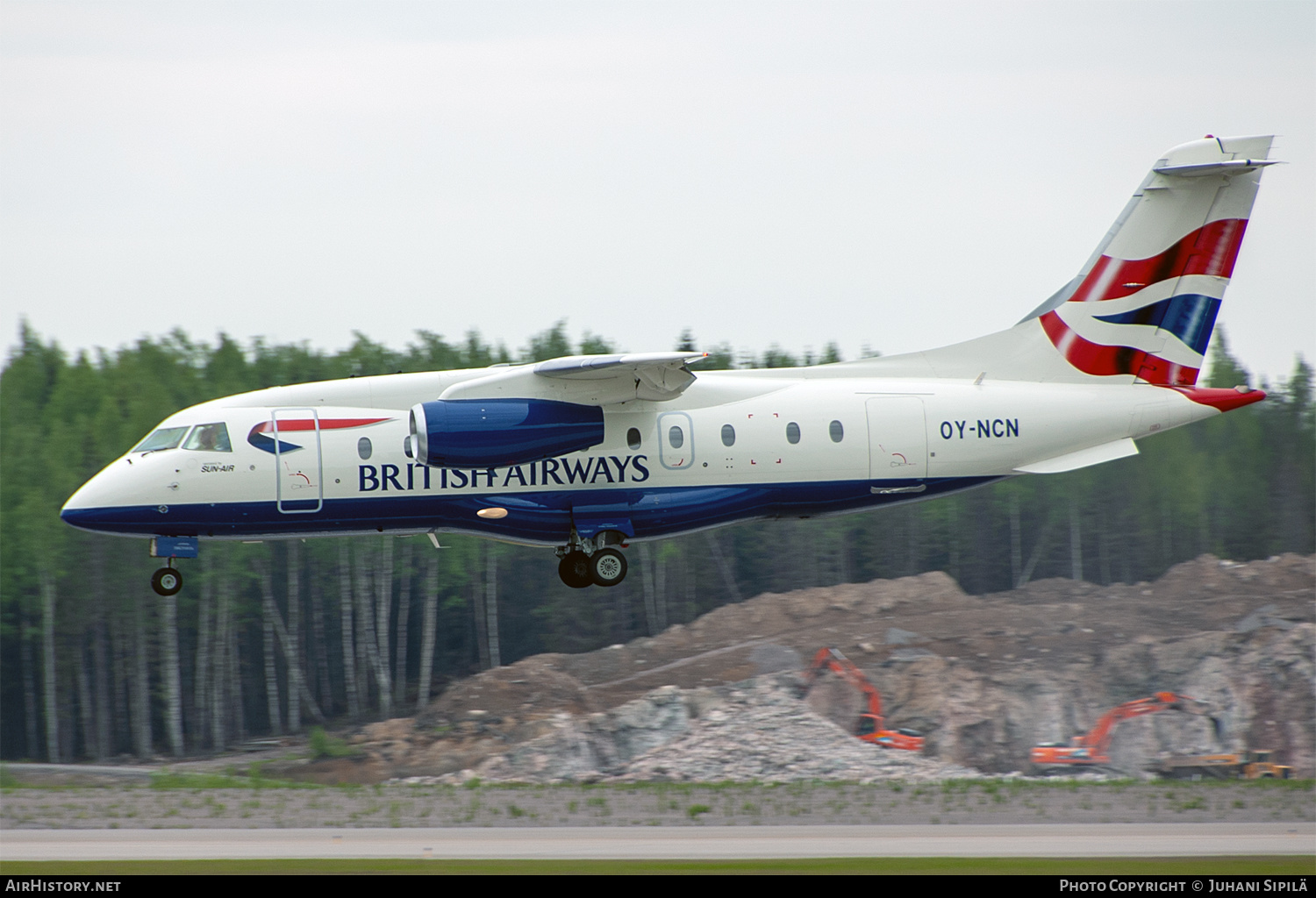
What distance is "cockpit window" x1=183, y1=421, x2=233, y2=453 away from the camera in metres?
20.8

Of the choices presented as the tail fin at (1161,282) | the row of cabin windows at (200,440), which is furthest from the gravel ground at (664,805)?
the tail fin at (1161,282)

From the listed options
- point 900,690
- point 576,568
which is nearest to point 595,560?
point 576,568

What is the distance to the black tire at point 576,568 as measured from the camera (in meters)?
21.8

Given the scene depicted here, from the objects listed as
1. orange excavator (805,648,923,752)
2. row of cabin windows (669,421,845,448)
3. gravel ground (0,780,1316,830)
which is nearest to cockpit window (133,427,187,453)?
row of cabin windows (669,421,845,448)

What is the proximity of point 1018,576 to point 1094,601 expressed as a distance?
1146 centimetres

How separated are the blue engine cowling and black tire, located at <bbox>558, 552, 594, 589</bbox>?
1.86 meters

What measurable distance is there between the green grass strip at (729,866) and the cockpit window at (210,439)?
634 centimetres

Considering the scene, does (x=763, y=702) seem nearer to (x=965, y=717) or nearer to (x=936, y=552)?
(x=965, y=717)

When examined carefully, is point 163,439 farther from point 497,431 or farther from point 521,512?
point 521,512

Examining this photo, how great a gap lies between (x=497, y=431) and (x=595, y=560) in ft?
9.76

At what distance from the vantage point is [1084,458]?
2322 cm

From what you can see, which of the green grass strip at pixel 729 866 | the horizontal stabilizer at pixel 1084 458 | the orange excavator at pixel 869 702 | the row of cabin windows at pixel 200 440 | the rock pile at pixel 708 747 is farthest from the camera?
the orange excavator at pixel 869 702

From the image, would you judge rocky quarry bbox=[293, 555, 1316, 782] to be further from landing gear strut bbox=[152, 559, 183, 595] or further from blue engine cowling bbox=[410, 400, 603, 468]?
landing gear strut bbox=[152, 559, 183, 595]

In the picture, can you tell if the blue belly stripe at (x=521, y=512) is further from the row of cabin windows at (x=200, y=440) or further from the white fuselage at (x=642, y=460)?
the row of cabin windows at (x=200, y=440)
